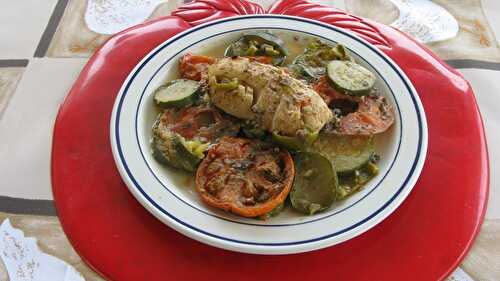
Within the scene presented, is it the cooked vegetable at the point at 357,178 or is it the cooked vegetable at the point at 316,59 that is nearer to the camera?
the cooked vegetable at the point at 357,178

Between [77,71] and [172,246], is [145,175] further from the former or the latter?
[77,71]

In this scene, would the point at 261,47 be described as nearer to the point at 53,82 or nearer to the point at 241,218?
the point at 241,218

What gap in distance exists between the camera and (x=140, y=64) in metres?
1.83

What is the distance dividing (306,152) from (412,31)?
1.55 m

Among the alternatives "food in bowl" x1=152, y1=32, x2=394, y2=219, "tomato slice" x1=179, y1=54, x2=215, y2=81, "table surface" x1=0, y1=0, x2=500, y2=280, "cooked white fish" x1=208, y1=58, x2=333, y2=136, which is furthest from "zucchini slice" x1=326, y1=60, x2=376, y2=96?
"table surface" x1=0, y1=0, x2=500, y2=280

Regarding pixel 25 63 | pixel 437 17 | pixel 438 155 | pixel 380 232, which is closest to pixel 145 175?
pixel 380 232

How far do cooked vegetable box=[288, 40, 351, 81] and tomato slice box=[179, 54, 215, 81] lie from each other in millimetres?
331

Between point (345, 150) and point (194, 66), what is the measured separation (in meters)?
0.65

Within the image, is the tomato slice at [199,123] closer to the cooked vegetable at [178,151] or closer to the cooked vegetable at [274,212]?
the cooked vegetable at [178,151]

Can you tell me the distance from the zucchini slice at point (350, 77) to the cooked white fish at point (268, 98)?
0.13 m

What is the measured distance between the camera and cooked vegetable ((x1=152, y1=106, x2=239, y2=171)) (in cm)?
156

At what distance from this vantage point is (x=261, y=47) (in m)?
1.95

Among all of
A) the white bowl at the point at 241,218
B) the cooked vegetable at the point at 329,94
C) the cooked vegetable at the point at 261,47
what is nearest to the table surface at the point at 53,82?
the white bowl at the point at 241,218

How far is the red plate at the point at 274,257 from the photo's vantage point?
4.50ft
